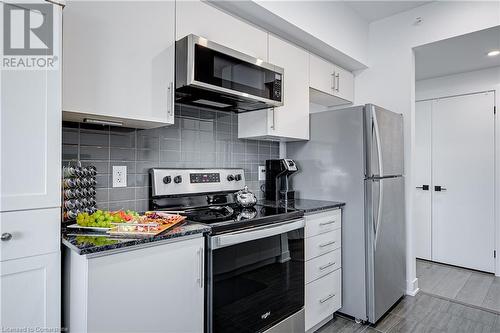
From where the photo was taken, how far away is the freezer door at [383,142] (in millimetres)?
2217

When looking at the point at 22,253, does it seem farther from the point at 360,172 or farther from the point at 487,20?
the point at 487,20

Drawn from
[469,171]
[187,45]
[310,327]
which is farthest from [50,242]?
[469,171]

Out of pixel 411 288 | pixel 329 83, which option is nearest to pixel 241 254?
pixel 329 83

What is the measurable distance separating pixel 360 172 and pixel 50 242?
197 cm

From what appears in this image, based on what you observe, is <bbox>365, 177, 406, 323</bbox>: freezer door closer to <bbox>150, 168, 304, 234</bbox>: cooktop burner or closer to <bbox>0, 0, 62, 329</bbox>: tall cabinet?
<bbox>150, 168, 304, 234</bbox>: cooktop burner

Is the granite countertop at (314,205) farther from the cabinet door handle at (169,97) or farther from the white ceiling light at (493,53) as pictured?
the white ceiling light at (493,53)

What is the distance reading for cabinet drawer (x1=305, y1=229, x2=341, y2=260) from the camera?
2.05 metres

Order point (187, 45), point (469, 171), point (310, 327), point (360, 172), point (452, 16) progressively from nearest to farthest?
point (187, 45), point (310, 327), point (360, 172), point (452, 16), point (469, 171)

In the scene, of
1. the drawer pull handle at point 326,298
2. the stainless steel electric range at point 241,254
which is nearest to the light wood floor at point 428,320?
the drawer pull handle at point 326,298

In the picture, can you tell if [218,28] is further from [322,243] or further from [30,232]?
[322,243]

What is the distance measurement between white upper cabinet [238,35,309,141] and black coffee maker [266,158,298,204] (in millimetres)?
247

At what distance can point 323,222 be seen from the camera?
84.9 inches

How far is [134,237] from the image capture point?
1.19 metres

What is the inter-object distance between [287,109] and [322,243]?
1.06m
